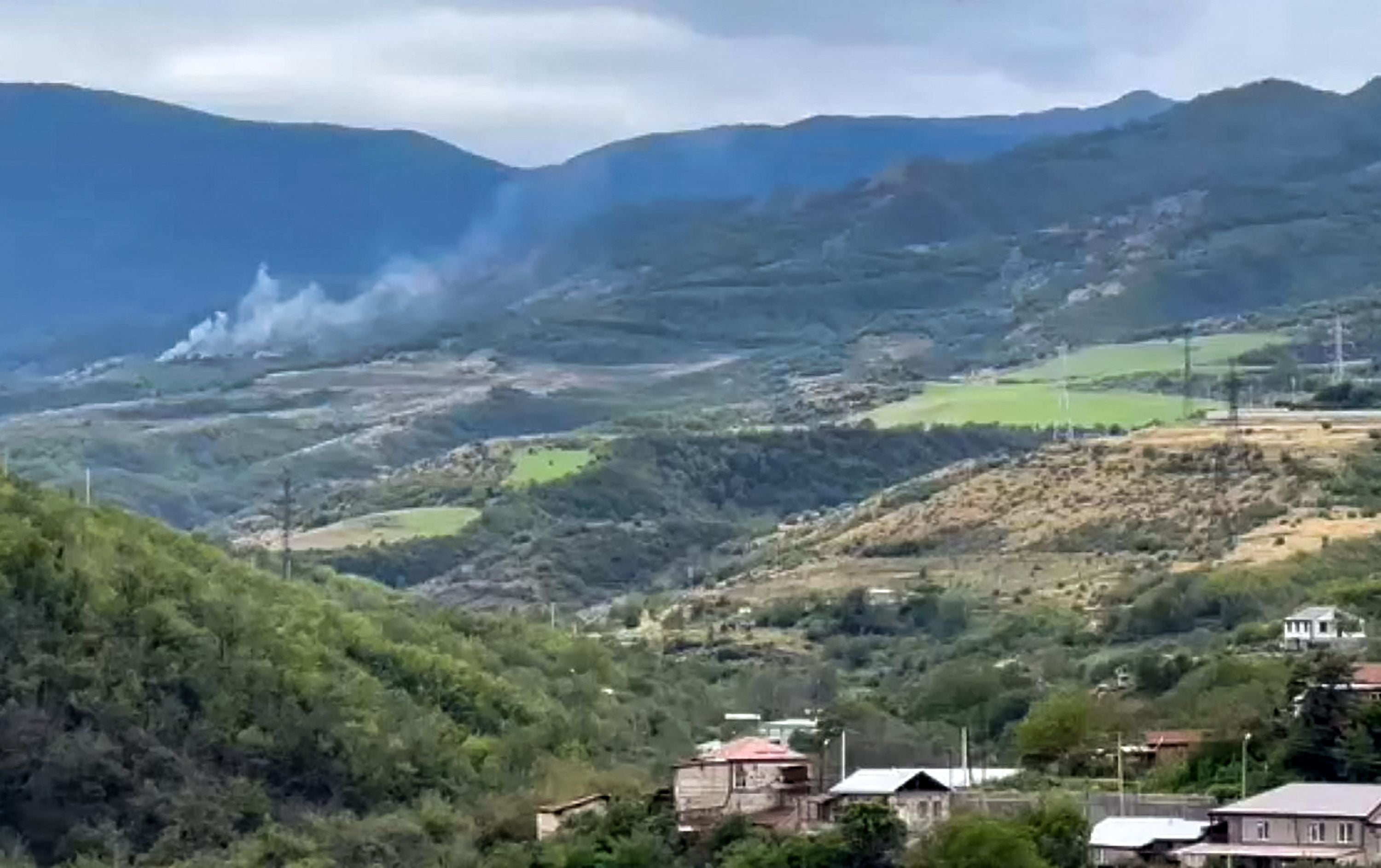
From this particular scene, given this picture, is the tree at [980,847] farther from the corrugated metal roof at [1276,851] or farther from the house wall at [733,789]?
the house wall at [733,789]

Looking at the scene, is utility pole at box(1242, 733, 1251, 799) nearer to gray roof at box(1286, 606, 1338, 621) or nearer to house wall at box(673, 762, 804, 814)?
house wall at box(673, 762, 804, 814)

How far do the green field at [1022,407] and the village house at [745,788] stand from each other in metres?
63.8

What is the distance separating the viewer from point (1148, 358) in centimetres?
14212

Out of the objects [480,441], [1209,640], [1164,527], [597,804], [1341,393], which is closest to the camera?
[597,804]

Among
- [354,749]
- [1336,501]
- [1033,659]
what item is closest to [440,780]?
[354,749]

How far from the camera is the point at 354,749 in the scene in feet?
191

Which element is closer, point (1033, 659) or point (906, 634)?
point (1033, 659)

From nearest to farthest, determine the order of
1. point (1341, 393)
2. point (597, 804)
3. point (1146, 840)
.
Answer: point (1146, 840) → point (597, 804) → point (1341, 393)

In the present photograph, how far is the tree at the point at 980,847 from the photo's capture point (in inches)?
1655

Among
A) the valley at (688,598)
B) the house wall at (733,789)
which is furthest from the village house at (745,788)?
the valley at (688,598)

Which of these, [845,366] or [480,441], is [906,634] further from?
[845,366]

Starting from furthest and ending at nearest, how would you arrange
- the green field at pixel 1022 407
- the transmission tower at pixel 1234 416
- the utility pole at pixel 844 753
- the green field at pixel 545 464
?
the green field at pixel 545 464
the green field at pixel 1022 407
the transmission tower at pixel 1234 416
the utility pole at pixel 844 753

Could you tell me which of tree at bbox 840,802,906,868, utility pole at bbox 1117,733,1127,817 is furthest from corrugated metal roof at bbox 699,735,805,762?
utility pole at bbox 1117,733,1127,817

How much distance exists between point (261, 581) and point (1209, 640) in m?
17.8
